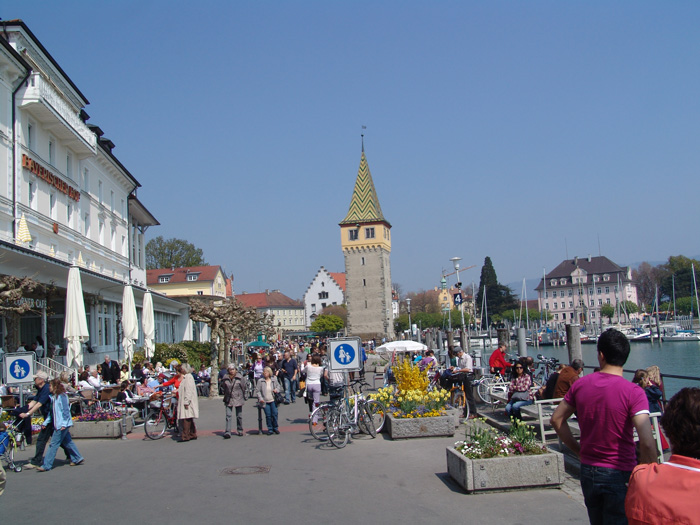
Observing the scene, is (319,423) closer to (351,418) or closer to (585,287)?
(351,418)

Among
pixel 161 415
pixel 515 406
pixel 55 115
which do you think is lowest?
pixel 161 415

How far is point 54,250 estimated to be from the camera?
3083cm

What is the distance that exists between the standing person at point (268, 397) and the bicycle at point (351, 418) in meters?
2.24

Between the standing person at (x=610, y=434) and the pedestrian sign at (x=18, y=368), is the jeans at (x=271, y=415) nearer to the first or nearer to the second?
the pedestrian sign at (x=18, y=368)

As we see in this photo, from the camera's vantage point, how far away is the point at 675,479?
2.80 meters

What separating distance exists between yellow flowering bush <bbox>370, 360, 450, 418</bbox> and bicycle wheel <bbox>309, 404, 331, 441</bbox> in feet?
4.24

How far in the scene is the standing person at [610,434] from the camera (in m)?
4.45

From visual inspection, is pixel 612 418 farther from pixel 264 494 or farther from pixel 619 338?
pixel 264 494

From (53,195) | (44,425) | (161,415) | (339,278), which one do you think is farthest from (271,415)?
(339,278)

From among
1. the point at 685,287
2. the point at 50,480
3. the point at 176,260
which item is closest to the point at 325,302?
the point at 176,260

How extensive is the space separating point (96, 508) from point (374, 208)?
98381 millimetres

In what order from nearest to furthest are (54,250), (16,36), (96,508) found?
(96,508), (16,36), (54,250)

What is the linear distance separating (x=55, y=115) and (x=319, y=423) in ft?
70.5

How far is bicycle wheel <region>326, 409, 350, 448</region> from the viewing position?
1272cm
